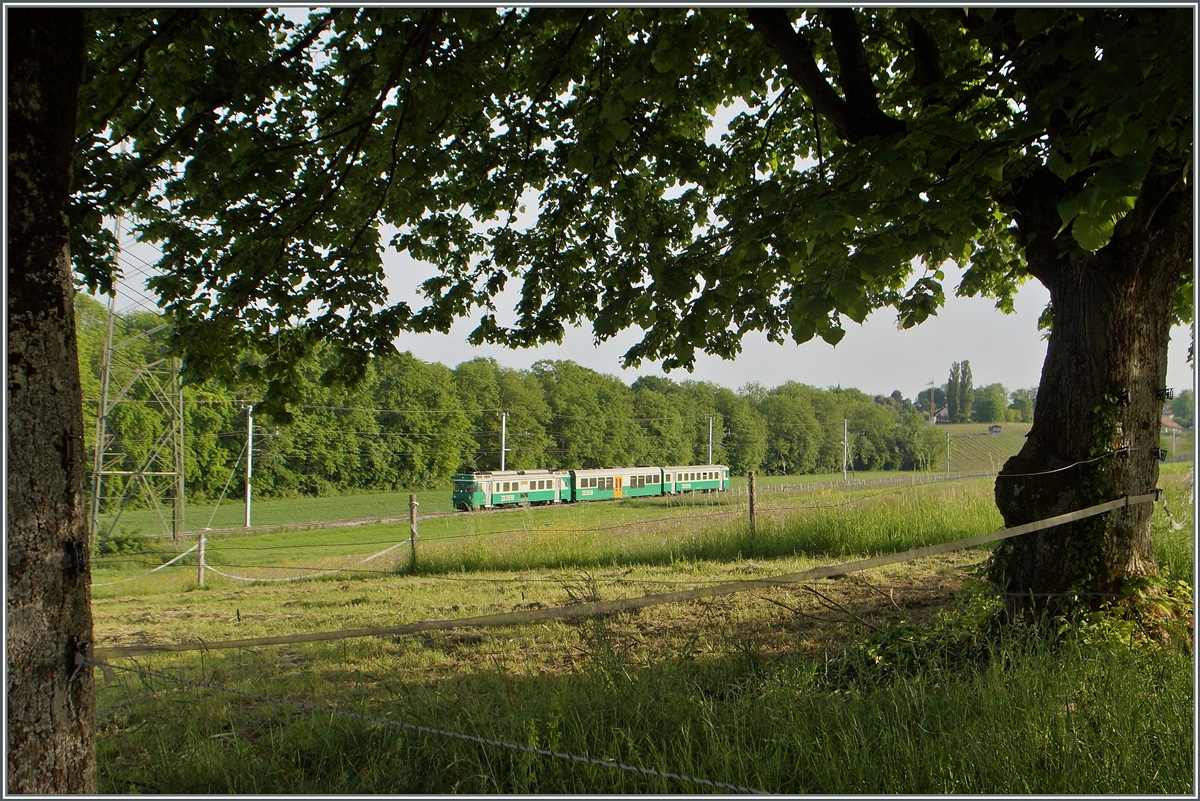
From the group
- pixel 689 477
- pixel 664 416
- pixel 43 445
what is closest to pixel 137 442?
pixel 689 477

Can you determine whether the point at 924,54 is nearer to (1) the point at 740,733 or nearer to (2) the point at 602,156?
(2) the point at 602,156

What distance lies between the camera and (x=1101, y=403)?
4297 millimetres

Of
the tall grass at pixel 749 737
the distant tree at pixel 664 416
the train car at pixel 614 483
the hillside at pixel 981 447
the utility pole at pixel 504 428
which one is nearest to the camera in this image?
the tall grass at pixel 749 737

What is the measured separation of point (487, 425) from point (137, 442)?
16.3 meters

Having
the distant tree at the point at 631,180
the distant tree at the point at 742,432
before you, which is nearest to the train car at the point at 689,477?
the distant tree at the point at 742,432

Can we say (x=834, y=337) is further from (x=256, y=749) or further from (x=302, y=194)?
(x=302, y=194)

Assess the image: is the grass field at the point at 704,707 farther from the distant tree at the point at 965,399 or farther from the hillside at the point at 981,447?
the distant tree at the point at 965,399

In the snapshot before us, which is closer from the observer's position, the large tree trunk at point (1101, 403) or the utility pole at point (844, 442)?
the large tree trunk at point (1101, 403)

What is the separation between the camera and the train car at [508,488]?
82.9 feet

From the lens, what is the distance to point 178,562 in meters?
20.3

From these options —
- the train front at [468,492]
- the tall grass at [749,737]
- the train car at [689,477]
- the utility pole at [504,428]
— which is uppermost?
the utility pole at [504,428]

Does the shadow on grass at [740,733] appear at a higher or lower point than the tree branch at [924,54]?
lower

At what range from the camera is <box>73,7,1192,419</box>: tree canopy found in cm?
308

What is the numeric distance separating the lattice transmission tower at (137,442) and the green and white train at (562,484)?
957 cm
